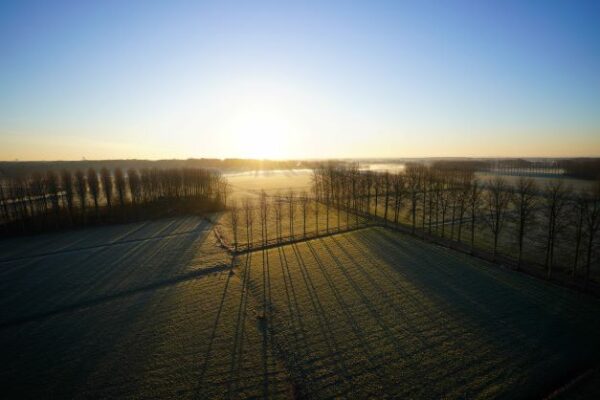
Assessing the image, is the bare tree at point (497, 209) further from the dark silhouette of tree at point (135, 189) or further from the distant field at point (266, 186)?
the dark silhouette of tree at point (135, 189)

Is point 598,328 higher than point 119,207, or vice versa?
point 119,207

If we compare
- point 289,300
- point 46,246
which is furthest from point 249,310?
point 46,246

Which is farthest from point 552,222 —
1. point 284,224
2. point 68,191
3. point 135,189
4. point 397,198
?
point 68,191

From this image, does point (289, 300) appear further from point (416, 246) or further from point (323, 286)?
point (416, 246)

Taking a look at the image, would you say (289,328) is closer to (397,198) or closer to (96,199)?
(397,198)

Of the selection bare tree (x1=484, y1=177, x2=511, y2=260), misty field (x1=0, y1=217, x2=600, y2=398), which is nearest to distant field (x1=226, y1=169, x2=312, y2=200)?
bare tree (x1=484, y1=177, x2=511, y2=260)
